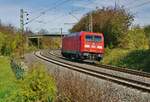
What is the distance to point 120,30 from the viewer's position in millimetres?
64500

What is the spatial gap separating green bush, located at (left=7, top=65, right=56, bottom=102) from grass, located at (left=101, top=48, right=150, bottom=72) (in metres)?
23.9

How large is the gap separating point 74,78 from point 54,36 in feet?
485

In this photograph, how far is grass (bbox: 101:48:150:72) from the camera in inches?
1548

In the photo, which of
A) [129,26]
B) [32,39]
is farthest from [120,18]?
[32,39]

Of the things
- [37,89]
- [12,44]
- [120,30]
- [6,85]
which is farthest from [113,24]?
[37,89]

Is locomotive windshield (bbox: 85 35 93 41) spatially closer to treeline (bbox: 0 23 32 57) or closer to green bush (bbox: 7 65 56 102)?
treeline (bbox: 0 23 32 57)

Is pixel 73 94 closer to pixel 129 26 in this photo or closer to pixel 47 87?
pixel 47 87

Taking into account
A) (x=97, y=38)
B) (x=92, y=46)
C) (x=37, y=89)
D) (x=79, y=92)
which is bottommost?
(x=37, y=89)

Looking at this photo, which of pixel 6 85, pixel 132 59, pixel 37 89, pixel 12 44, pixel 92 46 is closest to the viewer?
pixel 37 89

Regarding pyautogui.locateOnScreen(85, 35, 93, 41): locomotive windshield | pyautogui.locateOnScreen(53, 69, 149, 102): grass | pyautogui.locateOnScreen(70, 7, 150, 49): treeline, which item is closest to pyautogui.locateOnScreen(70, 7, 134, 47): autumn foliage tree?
pyautogui.locateOnScreen(70, 7, 150, 49): treeline

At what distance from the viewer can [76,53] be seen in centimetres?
4875

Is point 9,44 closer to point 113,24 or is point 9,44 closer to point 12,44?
point 12,44

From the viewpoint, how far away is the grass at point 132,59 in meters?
39.3

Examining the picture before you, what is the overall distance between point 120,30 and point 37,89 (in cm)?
5147
